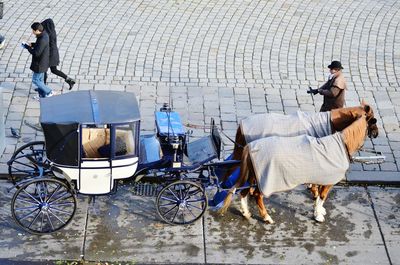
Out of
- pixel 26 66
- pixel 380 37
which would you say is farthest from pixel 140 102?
pixel 380 37

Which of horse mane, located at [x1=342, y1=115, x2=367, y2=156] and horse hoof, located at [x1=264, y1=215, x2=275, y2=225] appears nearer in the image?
horse mane, located at [x1=342, y1=115, x2=367, y2=156]

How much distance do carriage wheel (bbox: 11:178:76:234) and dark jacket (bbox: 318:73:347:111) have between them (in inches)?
144

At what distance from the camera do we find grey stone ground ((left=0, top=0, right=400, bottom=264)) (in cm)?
866

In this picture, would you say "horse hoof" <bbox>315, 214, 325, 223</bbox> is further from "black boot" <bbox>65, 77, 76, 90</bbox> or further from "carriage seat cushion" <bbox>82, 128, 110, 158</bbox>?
"black boot" <bbox>65, 77, 76, 90</bbox>

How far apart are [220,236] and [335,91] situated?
8.59 ft

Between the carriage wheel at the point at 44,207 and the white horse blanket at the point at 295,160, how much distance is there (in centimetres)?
215

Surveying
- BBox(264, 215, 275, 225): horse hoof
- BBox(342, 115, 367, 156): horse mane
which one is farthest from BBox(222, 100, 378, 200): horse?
BBox(264, 215, 275, 225): horse hoof

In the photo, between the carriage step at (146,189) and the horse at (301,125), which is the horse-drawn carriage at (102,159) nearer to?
the carriage step at (146,189)

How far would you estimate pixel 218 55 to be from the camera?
13.1m

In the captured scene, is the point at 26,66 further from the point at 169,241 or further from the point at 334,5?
the point at 334,5

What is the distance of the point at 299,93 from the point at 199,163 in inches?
148

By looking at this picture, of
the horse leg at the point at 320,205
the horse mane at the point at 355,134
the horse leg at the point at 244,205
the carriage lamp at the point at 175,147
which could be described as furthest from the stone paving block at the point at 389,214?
the carriage lamp at the point at 175,147

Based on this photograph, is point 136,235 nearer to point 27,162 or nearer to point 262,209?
point 262,209

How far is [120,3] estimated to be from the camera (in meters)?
14.7
